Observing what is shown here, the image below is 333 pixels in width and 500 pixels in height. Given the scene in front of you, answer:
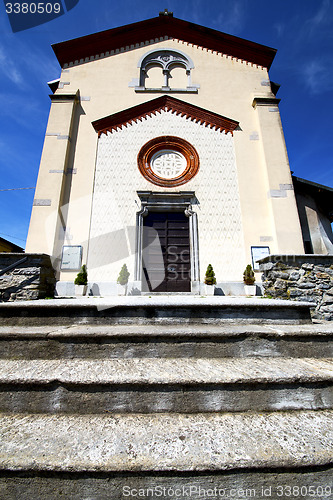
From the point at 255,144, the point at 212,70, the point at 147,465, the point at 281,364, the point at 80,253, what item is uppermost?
the point at 212,70

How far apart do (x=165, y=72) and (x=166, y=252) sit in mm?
8409

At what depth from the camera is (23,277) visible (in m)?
4.71

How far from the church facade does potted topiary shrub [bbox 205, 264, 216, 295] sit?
424 mm

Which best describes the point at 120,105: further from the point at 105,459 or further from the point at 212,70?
the point at 105,459

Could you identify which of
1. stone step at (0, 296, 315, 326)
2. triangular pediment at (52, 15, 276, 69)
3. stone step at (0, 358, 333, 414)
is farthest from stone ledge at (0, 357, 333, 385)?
triangular pediment at (52, 15, 276, 69)

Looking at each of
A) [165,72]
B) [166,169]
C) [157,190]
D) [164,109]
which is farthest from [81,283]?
[165,72]

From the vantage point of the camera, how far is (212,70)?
1018cm

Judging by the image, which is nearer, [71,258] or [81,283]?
Answer: [81,283]

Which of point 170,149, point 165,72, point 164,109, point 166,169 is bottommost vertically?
point 166,169

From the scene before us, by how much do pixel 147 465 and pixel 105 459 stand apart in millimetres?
205

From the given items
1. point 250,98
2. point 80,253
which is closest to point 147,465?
point 80,253

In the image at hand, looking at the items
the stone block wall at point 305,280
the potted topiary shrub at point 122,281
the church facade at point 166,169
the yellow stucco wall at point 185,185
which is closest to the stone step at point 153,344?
the stone block wall at point 305,280

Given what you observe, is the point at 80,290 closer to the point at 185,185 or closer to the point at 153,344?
the point at 185,185

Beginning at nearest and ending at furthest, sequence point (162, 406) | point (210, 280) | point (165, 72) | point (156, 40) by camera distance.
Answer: point (162, 406) → point (210, 280) → point (165, 72) → point (156, 40)
